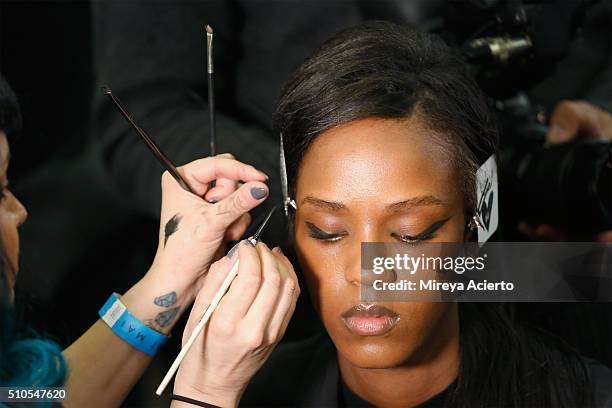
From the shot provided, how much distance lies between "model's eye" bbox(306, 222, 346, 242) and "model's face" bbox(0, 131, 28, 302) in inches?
13.1

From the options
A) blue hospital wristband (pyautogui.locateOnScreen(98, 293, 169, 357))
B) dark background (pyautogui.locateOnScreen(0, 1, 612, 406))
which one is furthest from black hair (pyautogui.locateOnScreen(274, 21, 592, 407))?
blue hospital wristband (pyautogui.locateOnScreen(98, 293, 169, 357))

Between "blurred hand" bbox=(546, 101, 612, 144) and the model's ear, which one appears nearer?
the model's ear

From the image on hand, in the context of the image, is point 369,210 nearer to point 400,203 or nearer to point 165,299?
point 400,203

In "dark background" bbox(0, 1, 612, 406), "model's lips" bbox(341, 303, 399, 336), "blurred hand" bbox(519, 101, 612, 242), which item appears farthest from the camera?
"blurred hand" bbox(519, 101, 612, 242)

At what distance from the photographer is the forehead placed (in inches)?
31.8

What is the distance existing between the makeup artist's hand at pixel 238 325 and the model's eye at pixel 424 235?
0.40ft

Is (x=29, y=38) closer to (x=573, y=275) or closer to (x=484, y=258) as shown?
(x=484, y=258)

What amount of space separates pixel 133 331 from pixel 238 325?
0.21 m

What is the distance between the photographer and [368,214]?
806 millimetres

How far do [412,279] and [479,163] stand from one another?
0.16 m

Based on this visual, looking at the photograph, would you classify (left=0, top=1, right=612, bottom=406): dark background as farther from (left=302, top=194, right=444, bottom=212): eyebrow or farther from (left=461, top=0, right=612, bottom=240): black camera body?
(left=302, top=194, right=444, bottom=212): eyebrow

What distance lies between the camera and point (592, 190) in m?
0.97

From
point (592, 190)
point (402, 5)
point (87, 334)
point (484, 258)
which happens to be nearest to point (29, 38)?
point (87, 334)

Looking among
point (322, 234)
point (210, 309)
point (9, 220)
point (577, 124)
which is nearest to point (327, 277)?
point (322, 234)
